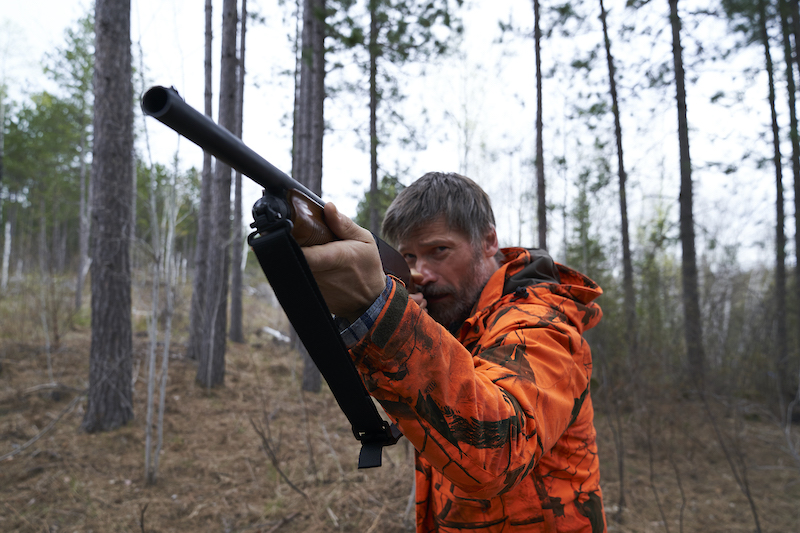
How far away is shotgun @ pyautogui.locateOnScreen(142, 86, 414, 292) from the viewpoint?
816mm

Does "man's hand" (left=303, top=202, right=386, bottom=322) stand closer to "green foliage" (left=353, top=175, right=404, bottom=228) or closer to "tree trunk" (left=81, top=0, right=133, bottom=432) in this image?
"tree trunk" (left=81, top=0, right=133, bottom=432)

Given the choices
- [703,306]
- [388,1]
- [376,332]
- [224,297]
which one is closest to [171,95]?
[376,332]

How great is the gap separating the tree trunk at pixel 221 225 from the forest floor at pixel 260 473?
565 millimetres

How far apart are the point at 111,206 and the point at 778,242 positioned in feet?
46.2

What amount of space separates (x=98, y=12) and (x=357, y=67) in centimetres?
→ 423

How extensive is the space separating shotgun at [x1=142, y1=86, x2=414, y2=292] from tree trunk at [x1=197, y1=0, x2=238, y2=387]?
7684mm

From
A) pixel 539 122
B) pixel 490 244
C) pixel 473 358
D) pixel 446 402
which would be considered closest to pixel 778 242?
pixel 539 122

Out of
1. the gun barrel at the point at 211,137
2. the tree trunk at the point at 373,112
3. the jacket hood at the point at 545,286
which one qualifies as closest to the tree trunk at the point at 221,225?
the tree trunk at the point at 373,112

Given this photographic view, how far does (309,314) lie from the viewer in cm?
89

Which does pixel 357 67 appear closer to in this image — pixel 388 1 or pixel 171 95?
pixel 388 1

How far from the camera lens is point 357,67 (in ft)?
27.1

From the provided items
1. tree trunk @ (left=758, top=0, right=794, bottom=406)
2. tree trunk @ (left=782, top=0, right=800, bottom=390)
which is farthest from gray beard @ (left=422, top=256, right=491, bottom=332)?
tree trunk @ (left=782, top=0, right=800, bottom=390)

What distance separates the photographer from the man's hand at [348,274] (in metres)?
0.87

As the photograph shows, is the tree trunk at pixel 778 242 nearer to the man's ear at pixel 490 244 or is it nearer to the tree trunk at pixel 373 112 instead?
the tree trunk at pixel 373 112
